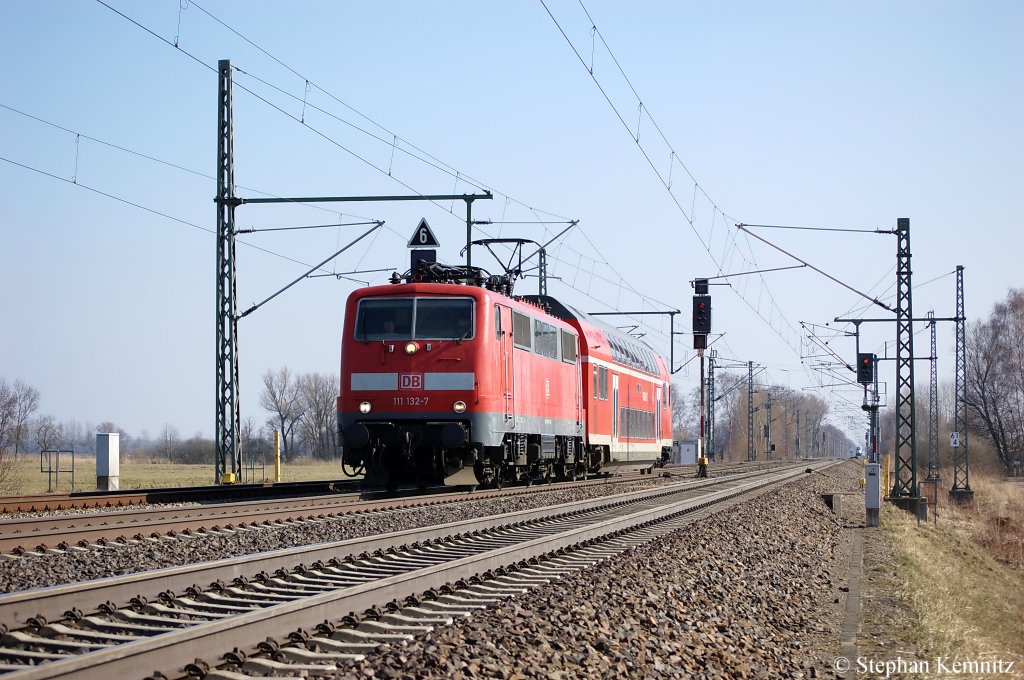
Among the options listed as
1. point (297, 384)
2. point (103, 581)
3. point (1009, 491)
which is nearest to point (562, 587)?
point (103, 581)

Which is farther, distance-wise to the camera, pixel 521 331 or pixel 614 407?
pixel 614 407

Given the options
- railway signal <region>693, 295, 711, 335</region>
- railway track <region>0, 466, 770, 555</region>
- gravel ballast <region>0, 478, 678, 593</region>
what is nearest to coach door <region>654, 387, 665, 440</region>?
railway signal <region>693, 295, 711, 335</region>

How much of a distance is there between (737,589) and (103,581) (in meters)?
5.41

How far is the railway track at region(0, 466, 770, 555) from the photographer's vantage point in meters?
11.1

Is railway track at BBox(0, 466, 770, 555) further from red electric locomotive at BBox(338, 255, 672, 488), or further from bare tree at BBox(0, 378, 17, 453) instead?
bare tree at BBox(0, 378, 17, 453)

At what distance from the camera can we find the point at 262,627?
657 centimetres

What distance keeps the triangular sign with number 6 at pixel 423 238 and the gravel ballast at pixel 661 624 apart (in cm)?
1231

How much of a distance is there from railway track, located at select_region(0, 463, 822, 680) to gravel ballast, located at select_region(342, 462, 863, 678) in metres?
0.46

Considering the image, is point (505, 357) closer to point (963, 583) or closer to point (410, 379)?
point (410, 379)

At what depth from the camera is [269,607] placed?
6961 millimetres

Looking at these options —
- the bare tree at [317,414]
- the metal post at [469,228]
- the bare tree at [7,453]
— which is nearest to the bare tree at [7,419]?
the bare tree at [7,453]

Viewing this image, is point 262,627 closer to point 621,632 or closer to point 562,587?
point 621,632

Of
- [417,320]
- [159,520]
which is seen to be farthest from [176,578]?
[417,320]

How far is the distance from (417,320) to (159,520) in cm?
700
